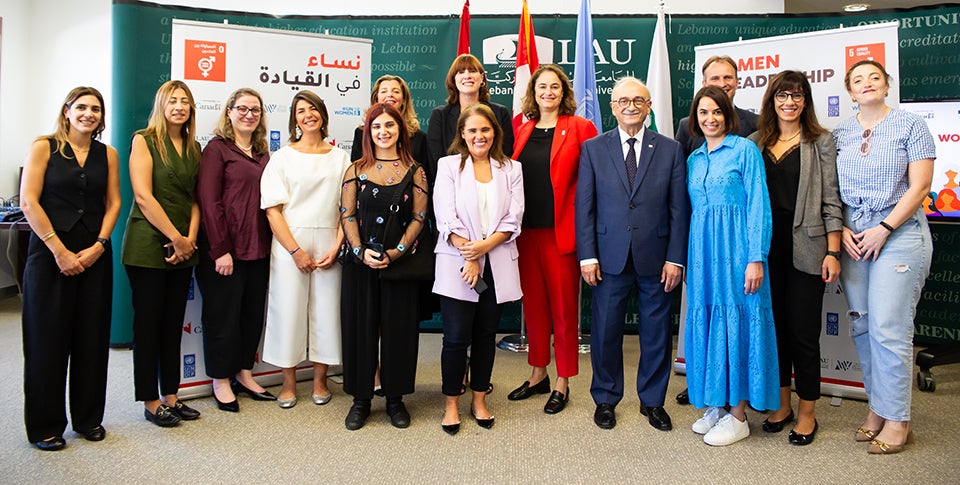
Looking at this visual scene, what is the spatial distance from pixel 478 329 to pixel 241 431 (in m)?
1.18

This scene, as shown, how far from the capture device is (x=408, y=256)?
2.83 metres

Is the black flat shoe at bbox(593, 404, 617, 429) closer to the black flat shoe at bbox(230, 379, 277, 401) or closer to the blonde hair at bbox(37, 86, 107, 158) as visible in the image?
the black flat shoe at bbox(230, 379, 277, 401)

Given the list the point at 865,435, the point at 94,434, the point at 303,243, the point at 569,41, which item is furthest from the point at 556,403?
the point at 569,41

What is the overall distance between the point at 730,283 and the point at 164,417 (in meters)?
2.62

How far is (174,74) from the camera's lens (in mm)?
3477

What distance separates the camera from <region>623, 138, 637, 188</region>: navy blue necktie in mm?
2809

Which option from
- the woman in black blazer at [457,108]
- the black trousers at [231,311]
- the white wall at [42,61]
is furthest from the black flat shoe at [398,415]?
the white wall at [42,61]

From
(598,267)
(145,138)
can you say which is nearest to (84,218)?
(145,138)

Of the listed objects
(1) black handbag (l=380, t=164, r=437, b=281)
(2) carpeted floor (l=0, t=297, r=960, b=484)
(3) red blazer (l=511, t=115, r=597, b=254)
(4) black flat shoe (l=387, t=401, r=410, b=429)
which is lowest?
(2) carpeted floor (l=0, t=297, r=960, b=484)

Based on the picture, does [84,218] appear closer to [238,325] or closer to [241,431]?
[238,325]

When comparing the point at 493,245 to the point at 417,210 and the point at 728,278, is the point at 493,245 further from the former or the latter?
the point at 728,278

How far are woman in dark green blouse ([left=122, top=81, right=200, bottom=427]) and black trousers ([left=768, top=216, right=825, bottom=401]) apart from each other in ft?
8.83

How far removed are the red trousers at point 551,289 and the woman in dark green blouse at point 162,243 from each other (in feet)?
5.32

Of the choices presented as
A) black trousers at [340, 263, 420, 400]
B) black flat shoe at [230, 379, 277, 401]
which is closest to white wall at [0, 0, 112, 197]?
black flat shoe at [230, 379, 277, 401]
